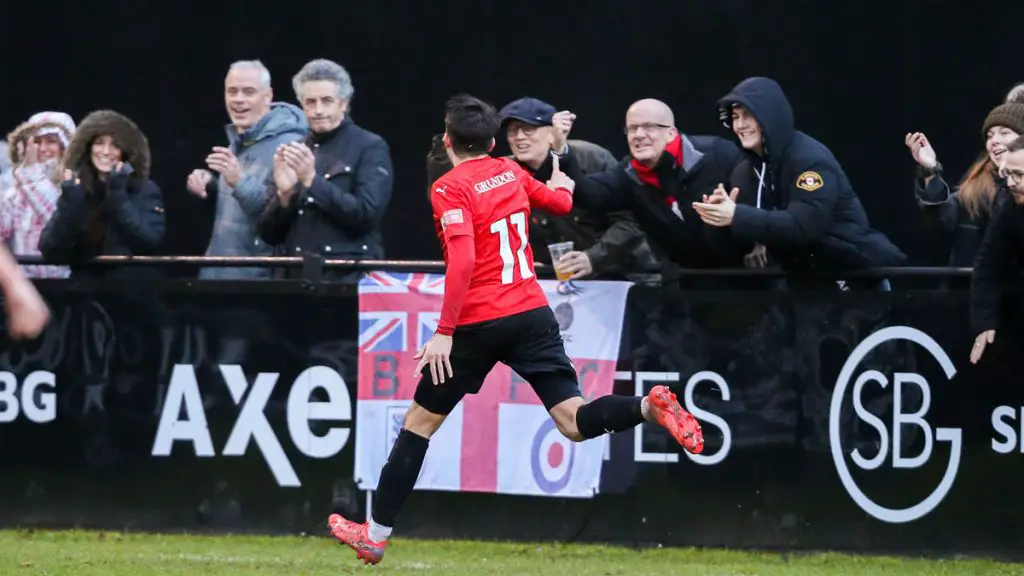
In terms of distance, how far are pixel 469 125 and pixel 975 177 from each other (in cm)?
291

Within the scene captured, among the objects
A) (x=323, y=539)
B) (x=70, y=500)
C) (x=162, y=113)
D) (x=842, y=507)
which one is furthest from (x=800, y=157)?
(x=162, y=113)

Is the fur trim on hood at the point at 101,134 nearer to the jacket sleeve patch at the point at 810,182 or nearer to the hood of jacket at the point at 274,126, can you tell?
the hood of jacket at the point at 274,126

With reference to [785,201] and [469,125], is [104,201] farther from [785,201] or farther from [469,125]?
[785,201]

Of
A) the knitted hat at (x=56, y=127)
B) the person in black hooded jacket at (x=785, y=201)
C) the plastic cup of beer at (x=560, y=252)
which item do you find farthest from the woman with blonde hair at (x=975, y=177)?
the knitted hat at (x=56, y=127)

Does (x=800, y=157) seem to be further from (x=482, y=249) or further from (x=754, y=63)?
(x=754, y=63)

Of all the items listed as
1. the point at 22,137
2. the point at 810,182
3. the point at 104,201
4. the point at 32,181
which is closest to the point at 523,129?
the point at 810,182

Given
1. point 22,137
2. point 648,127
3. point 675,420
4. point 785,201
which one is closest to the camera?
point 675,420

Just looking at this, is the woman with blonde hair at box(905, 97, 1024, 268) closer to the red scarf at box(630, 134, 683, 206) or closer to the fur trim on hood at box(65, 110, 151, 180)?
the red scarf at box(630, 134, 683, 206)

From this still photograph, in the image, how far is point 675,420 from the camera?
7.77 metres

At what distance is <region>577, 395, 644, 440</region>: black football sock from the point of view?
7.94m

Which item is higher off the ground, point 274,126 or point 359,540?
point 274,126

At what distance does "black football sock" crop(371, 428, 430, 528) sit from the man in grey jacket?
271 centimetres

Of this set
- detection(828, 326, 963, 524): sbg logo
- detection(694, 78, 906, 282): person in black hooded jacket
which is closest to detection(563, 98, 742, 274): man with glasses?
detection(694, 78, 906, 282): person in black hooded jacket

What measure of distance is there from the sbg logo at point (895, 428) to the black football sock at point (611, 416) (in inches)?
64.6
